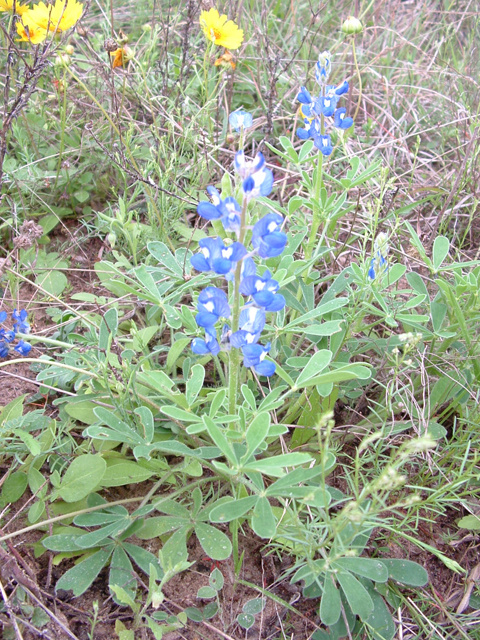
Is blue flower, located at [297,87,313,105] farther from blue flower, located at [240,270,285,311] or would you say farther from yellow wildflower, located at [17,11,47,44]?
yellow wildflower, located at [17,11,47,44]

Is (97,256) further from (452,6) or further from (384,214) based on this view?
(452,6)

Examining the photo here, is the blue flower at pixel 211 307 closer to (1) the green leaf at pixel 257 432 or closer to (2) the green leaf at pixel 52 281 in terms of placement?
(1) the green leaf at pixel 257 432

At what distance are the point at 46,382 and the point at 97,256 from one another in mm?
950

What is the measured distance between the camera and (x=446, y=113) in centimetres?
415

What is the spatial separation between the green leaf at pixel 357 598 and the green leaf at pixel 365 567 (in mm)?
30

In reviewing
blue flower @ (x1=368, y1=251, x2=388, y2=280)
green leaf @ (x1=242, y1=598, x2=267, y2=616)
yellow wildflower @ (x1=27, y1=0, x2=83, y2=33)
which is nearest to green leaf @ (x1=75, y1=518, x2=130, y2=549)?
green leaf @ (x1=242, y1=598, x2=267, y2=616)

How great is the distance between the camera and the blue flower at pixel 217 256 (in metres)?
1.59

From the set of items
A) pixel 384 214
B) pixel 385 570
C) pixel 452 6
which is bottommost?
pixel 385 570

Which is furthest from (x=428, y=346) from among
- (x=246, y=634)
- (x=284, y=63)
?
(x=284, y=63)

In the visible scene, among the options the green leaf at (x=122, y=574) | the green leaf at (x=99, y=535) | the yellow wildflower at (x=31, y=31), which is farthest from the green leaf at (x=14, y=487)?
the yellow wildflower at (x=31, y=31)

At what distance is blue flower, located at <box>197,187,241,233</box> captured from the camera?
1.63 metres

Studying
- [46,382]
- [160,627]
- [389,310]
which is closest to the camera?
[160,627]

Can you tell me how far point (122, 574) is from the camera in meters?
2.00

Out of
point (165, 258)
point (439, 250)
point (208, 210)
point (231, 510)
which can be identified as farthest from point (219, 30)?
point (231, 510)
